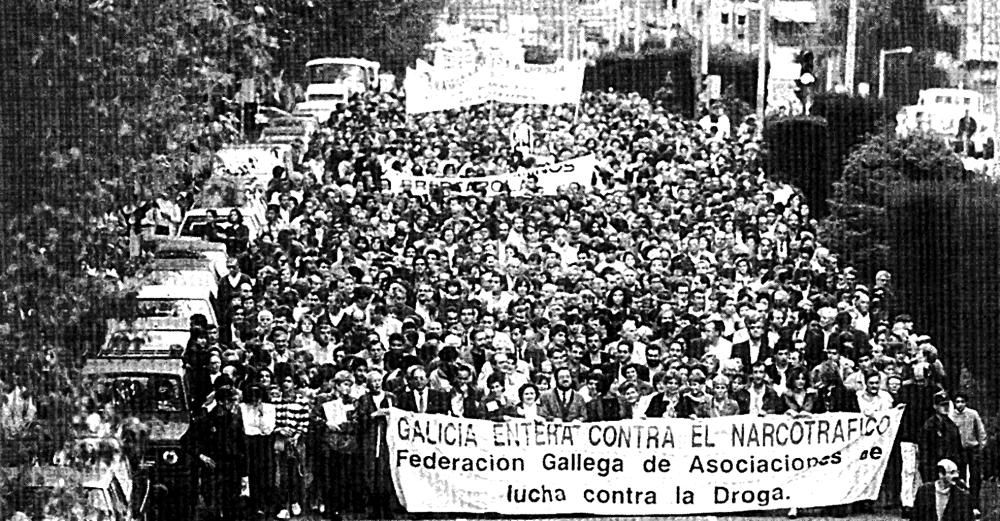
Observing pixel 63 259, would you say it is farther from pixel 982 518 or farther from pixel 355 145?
pixel 982 518

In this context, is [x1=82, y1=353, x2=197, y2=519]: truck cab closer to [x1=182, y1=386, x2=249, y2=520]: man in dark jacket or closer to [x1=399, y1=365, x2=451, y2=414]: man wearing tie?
[x1=182, y1=386, x2=249, y2=520]: man in dark jacket

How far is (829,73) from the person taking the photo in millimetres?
9211

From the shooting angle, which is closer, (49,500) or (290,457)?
(49,500)

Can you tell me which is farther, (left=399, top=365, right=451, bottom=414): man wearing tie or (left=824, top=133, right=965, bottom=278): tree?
(left=824, top=133, right=965, bottom=278): tree

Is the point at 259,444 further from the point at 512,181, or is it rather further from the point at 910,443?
the point at 910,443

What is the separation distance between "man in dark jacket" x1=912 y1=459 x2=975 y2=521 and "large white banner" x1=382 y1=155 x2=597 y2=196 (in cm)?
188

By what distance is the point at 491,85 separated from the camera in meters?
9.16

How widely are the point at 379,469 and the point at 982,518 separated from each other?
2489mm

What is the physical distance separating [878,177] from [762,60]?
0.69 m

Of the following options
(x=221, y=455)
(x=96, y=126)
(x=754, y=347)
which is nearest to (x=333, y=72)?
(x=96, y=126)

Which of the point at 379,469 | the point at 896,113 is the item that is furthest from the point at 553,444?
the point at 896,113

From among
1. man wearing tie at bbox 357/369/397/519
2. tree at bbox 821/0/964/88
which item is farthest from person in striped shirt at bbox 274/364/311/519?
tree at bbox 821/0/964/88

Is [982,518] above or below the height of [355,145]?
below

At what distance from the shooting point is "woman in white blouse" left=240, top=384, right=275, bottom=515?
9008 mm
